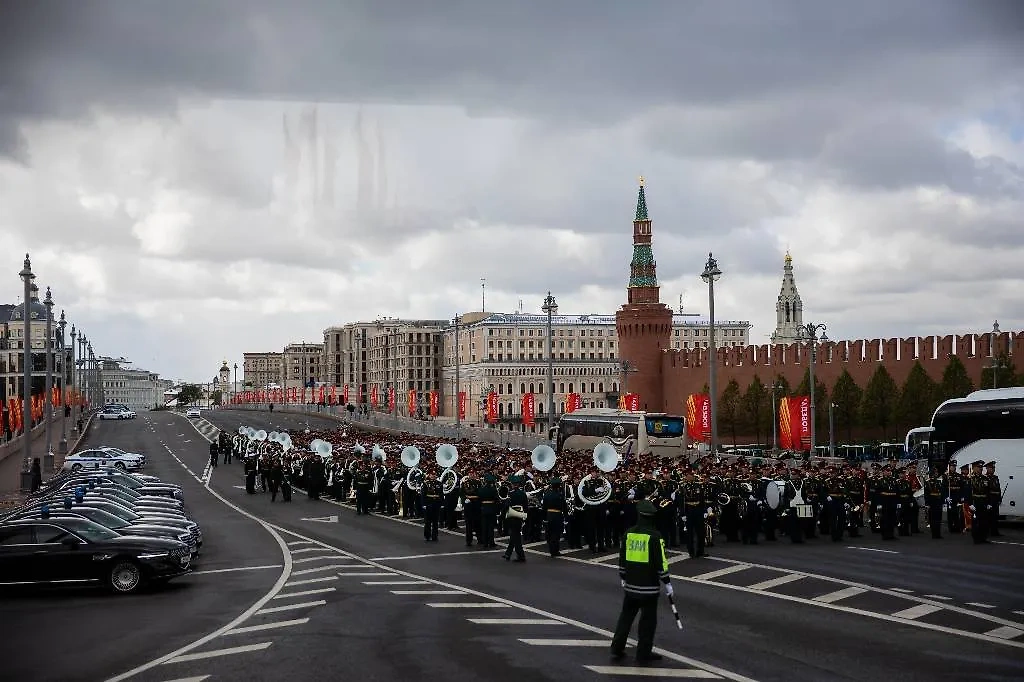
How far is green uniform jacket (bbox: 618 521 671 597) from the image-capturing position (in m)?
12.3

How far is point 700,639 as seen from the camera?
13977 mm

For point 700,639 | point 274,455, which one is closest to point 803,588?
point 700,639

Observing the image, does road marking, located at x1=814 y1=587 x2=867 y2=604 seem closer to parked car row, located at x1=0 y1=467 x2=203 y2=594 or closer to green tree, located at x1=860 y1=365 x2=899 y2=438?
parked car row, located at x1=0 y1=467 x2=203 y2=594

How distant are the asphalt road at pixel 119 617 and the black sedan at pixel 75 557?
31 centimetres

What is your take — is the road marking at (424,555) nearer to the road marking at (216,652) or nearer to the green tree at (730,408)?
the road marking at (216,652)

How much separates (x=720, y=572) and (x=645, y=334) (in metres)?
96.9

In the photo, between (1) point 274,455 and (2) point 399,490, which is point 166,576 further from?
(1) point 274,455

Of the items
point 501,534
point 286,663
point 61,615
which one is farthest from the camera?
point 501,534

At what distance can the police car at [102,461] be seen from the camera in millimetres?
53156

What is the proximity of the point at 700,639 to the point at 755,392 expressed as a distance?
259 feet

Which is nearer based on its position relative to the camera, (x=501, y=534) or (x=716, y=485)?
(x=716, y=485)

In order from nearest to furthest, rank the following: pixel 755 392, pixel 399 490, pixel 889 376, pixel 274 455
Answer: pixel 399 490, pixel 274 455, pixel 889 376, pixel 755 392

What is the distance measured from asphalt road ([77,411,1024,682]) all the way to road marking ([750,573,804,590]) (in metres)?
0.06

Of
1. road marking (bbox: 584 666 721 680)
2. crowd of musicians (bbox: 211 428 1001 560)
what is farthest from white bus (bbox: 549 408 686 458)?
road marking (bbox: 584 666 721 680)
